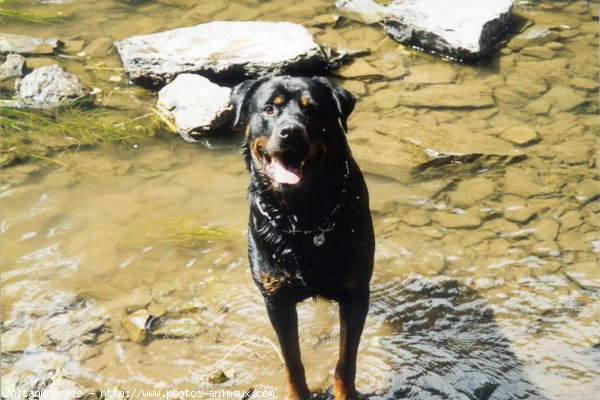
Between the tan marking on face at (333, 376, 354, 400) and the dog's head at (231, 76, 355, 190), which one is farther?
the tan marking on face at (333, 376, 354, 400)

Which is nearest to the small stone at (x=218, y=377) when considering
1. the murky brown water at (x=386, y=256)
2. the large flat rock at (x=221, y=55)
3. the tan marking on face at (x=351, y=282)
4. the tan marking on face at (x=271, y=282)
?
the murky brown water at (x=386, y=256)

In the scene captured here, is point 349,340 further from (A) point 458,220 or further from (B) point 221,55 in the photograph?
(B) point 221,55

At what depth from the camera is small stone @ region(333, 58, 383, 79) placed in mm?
6383

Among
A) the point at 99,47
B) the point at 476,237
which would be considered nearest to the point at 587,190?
the point at 476,237

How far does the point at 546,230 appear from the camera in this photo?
4324 mm

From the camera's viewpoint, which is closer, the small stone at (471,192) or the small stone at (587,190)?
the small stone at (587,190)

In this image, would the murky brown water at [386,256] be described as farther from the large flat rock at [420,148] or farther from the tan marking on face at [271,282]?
the tan marking on face at [271,282]

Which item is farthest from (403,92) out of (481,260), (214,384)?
(214,384)

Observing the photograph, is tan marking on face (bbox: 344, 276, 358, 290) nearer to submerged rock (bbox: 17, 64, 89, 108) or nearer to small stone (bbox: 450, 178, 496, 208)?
small stone (bbox: 450, 178, 496, 208)

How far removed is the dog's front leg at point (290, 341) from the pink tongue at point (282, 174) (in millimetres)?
601

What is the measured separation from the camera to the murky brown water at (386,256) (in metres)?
3.47

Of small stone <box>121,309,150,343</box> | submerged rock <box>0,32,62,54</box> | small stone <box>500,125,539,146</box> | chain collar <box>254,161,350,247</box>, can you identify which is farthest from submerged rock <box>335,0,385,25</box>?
chain collar <box>254,161,350,247</box>

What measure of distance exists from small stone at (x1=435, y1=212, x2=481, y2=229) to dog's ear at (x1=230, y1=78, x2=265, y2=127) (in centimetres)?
198

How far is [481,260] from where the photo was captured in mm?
4152
